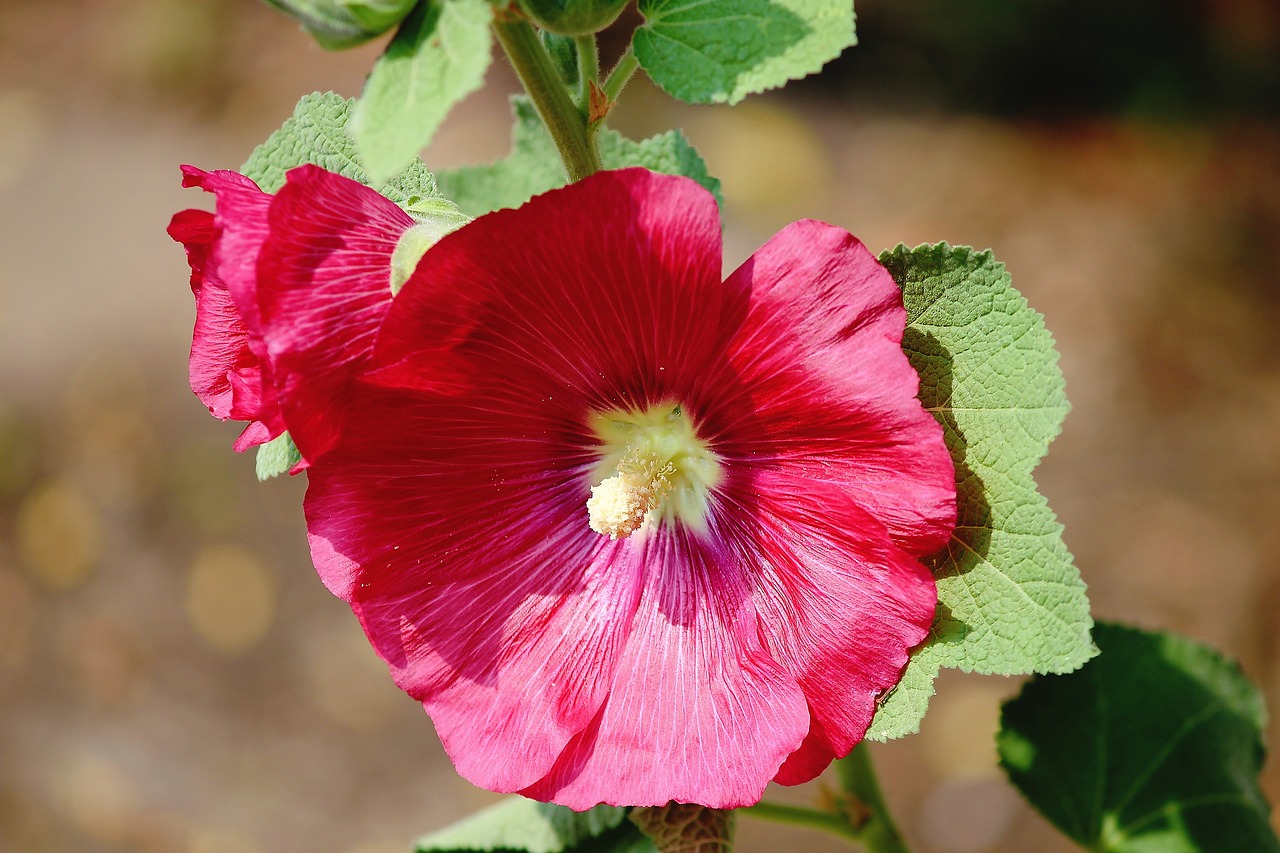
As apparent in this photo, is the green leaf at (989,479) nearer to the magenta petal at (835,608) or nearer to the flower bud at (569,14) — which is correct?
the magenta petal at (835,608)

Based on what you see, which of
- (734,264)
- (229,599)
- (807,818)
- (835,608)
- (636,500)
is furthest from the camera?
(229,599)

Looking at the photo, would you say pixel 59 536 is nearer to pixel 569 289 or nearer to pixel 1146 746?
pixel 1146 746

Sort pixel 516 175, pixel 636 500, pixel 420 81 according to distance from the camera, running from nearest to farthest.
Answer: pixel 420 81, pixel 636 500, pixel 516 175

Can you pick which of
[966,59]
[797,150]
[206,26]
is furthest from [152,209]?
[966,59]

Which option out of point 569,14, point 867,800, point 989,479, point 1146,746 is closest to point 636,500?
point 989,479

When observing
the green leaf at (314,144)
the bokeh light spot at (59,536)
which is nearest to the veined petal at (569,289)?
the green leaf at (314,144)

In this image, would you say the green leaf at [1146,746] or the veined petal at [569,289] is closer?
the veined petal at [569,289]

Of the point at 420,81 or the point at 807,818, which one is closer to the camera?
the point at 420,81
